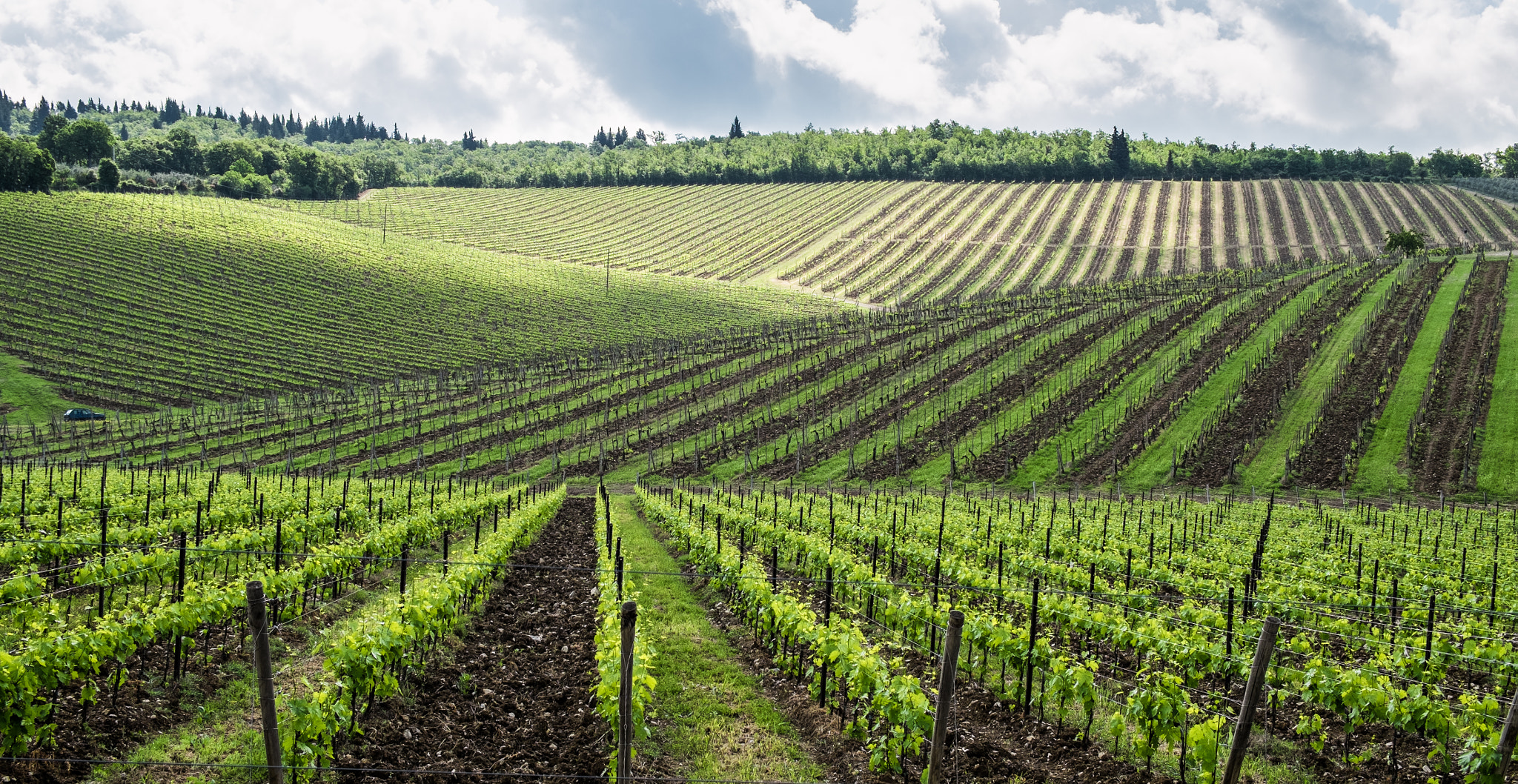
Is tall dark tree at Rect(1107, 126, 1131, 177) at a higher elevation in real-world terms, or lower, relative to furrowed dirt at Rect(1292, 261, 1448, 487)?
higher

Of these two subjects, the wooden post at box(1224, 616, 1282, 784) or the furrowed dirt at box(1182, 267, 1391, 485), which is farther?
the furrowed dirt at box(1182, 267, 1391, 485)

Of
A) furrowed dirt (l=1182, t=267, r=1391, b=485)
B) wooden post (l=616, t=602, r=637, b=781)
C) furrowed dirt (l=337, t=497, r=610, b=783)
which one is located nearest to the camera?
wooden post (l=616, t=602, r=637, b=781)

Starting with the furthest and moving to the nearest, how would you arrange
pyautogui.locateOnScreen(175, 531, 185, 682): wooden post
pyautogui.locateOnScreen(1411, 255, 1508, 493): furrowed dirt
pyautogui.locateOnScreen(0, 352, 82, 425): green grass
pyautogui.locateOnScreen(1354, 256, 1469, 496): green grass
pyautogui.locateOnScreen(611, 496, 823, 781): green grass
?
1. pyautogui.locateOnScreen(0, 352, 82, 425): green grass
2. pyautogui.locateOnScreen(1354, 256, 1469, 496): green grass
3. pyautogui.locateOnScreen(1411, 255, 1508, 493): furrowed dirt
4. pyautogui.locateOnScreen(175, 531, 185, 682): wooden post
5. pyautogui.locateOnScreen(611, 496, 823, 781): green grass

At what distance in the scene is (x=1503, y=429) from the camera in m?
50.1

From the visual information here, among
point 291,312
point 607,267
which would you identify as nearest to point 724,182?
point 607,267

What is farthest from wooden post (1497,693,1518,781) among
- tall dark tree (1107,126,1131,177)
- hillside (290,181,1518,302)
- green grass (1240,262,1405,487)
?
tall dark tree (1107,126,1131,177)

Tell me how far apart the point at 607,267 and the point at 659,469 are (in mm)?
81524

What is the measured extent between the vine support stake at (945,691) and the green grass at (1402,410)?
4952 cm

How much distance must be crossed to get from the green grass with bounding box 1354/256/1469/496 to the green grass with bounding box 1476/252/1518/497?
2.11 meters

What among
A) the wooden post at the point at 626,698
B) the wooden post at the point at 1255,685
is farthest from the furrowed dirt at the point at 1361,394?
the wooden post at the point at 626,698

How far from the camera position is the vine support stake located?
7.28 meters

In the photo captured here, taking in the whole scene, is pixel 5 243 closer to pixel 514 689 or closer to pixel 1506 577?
pixel 514 689

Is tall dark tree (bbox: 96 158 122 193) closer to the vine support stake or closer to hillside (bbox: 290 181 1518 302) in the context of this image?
hillside (bbox: 290 181 1518 302)

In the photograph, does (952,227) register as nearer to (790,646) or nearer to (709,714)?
(790,646)
